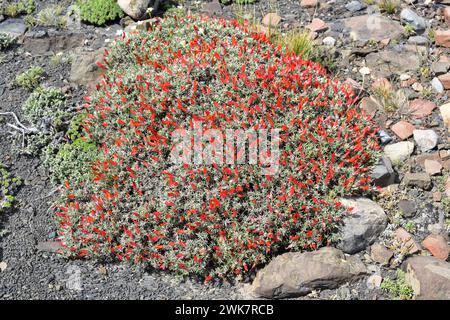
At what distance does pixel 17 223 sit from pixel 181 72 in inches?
105

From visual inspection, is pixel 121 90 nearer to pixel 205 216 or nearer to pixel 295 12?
pixel 205 216

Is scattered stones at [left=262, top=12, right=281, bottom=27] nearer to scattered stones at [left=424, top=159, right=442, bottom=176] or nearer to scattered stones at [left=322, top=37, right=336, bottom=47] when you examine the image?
scattered stones at [left=322, top=37, right=336, bottom=47]

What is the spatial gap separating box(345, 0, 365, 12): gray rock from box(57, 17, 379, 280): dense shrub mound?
2.18 m

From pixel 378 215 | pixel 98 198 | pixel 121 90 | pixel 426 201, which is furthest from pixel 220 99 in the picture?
pixel 426 201

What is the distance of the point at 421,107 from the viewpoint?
7.05 m

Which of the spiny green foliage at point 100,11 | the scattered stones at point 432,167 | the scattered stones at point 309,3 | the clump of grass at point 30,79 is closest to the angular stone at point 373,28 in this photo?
the scattered stones at point 309,3

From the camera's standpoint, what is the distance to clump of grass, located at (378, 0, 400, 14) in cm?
829

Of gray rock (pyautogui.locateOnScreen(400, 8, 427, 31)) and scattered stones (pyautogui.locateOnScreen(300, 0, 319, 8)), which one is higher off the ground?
scattered stones (pyautogui.locateOnScreen(300, 0, 319, 8))

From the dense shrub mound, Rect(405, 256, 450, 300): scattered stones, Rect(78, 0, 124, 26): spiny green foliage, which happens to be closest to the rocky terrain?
Rect(405, 256, 450, 300): scattered stones

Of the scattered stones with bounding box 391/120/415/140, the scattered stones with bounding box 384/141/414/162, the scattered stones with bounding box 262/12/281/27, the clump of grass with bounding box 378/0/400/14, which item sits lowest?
the scattered stones with bounding box 384/141/414/162

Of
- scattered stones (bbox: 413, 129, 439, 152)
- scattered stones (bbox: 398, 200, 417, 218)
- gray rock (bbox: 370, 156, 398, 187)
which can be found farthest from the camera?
scattered stones (bbox: 413, 129, 439, 152)

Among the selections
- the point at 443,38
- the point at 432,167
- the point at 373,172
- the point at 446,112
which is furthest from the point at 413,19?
the point at 373,172

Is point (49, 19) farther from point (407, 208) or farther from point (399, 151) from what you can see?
point (407, 208)

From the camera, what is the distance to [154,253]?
19.1 feet
